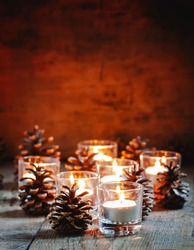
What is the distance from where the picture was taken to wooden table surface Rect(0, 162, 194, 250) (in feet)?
4.65

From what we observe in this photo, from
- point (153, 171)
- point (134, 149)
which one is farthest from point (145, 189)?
point (134, 149)

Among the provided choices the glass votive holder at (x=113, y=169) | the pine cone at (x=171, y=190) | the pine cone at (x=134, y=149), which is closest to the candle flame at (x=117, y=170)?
the glass votive holder at (x=113, y=169)

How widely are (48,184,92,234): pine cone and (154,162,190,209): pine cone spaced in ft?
1.18

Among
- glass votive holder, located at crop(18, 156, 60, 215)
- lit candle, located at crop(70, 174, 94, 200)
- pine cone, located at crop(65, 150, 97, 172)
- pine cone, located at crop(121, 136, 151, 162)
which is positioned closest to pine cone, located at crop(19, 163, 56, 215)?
glass votive holder, located at crop(18, 156, 60, 215)

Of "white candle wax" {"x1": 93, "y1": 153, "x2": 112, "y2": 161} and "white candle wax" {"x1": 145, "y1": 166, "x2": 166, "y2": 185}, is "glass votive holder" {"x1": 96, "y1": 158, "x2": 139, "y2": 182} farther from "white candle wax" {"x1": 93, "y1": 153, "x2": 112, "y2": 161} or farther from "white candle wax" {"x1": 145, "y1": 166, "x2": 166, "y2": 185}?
"white candle wax" {"x1": 93, "y1": 153, "x2": 112, "y2": 161}

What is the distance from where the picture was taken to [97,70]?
2.70 meters

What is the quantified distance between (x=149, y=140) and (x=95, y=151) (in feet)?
1.78

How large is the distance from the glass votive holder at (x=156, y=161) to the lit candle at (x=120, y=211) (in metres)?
0.43

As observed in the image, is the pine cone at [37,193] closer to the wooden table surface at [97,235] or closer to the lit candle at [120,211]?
the wooden table surface at [97,235]

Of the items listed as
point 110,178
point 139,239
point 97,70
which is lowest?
point 139,239

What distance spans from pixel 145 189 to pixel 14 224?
38 centimetres

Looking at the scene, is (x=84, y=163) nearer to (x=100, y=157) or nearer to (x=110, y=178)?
(x=100, y=157)

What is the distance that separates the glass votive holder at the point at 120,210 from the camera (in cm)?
149

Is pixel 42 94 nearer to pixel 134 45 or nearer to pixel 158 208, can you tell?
pixel 134 45
